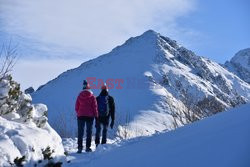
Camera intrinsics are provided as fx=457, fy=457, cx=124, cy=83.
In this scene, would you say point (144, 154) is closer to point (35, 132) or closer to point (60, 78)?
point (35, 132)

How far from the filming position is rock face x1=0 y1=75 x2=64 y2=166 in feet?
25.9

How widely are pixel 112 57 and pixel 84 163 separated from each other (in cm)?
15330

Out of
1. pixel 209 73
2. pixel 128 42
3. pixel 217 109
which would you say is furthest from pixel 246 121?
pixel 209 73

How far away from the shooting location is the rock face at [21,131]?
25.9 feet

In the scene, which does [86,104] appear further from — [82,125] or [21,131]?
[21,131]

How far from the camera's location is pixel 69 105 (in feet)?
414

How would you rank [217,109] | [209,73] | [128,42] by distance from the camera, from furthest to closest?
[209,73], [128,42], [217,109]

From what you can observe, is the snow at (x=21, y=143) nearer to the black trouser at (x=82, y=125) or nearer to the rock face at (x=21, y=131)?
the rock face at (x=21, y=131)

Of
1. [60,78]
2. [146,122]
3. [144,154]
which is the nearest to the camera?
[144,154]

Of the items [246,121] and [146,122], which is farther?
[146,122]

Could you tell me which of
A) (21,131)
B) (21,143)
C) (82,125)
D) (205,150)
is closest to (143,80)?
(82,125)

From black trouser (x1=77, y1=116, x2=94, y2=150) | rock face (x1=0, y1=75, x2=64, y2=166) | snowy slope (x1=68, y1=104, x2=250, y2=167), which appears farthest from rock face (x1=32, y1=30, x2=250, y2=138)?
snowy slope (x1=68, y1=104, x2=250, y2=167)

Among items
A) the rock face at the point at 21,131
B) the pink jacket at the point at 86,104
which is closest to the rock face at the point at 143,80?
the pink jacket at the point at 86,104

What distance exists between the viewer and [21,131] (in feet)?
27.8
